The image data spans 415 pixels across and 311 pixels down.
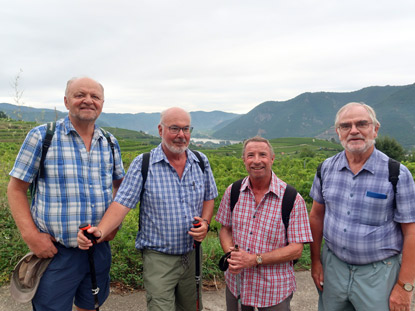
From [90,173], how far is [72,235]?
0.57 meters

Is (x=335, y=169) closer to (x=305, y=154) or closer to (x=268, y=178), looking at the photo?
(x=268, y=178)

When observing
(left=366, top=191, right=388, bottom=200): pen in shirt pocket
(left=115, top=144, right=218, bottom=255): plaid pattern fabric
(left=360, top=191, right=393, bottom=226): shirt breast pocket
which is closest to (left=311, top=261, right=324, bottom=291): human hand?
(left=360, top=191, right=393, bottom=226): shirt breast pocket

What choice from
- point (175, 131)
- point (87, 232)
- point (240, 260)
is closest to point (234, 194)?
point (240, 260)

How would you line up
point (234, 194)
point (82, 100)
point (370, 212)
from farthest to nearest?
1. point (234, 194)
2. point (82, 100)
3. point (370, 212)

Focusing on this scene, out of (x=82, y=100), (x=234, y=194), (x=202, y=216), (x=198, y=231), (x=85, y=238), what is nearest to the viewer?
(x=85, y=238)

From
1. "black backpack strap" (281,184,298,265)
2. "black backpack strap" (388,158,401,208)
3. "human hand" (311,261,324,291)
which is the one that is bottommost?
"human hand" (311,261,324,291)

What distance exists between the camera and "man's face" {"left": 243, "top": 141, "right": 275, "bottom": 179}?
2.72 meters

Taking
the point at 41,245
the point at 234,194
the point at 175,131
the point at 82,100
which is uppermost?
the point at 82,100

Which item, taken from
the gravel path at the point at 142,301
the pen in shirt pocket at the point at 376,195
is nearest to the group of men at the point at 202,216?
the pen in shirt pocket at the point at 376,195

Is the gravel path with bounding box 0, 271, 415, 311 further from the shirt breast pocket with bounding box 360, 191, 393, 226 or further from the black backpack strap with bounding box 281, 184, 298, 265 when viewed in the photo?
the shirt breast pocket with bounding box 360, 191, 393, 226

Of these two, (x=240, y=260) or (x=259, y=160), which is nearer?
(x=240, y=260)

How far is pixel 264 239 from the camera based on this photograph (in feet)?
8.80

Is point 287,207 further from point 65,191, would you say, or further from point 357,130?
point 65,191

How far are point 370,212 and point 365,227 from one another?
0.45ft
